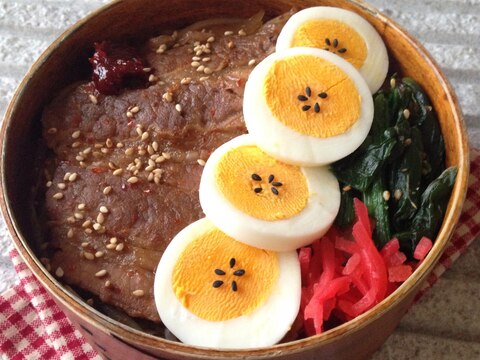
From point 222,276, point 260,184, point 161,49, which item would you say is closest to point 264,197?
point 260,184

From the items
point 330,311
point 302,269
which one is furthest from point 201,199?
point 330,311

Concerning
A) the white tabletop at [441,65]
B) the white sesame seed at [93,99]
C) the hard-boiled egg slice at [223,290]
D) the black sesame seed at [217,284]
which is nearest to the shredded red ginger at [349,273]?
the hard-boiled egg slice at [223,290]

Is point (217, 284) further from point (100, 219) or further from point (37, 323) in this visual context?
point (37, 323)

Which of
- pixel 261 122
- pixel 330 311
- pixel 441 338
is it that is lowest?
pixel 441 338

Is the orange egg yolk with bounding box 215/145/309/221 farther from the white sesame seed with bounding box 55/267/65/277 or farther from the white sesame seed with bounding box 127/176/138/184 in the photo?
the white sesame seed with bounding box 55/267/65/277

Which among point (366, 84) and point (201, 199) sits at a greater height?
point (366, 84)

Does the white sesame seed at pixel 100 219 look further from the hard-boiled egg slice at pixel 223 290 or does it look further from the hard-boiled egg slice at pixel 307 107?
the hard-boiled egg slice at pixel 307 107

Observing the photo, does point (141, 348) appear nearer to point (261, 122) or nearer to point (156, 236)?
point (156, 236)
